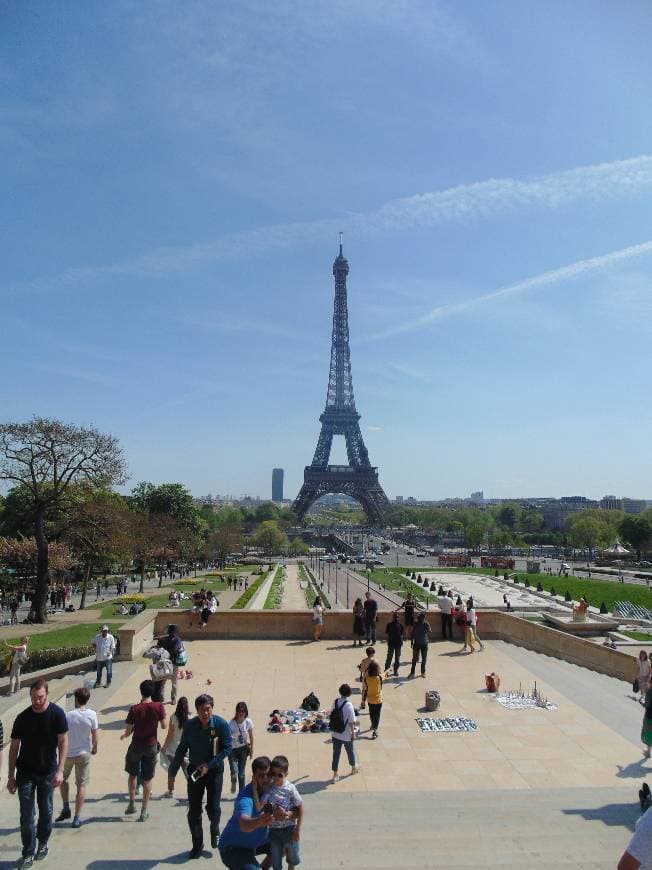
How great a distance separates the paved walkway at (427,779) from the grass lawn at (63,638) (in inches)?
297

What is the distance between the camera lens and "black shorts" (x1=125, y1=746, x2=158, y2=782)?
25.6 ft

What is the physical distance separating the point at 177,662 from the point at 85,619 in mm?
18308

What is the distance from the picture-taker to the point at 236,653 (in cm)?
1666

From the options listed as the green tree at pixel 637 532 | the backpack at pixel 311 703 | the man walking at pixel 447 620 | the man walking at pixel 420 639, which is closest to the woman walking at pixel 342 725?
the backpack at pixel 311 703

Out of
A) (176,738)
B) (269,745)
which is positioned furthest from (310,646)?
(176,738)

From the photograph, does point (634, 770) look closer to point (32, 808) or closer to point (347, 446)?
point (32, 808)

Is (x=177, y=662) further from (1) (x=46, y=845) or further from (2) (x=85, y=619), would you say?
(2) (x=85, y=619)

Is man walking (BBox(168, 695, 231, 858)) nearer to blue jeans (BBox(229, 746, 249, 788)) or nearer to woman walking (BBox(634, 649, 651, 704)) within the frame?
blue jeans (BBox(229, 746, 249, 788))

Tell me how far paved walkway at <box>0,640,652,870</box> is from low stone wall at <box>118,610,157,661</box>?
486mm

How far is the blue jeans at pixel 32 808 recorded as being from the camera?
659 cm

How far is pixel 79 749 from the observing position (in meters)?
7.76

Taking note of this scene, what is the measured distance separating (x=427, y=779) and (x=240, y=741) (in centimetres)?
298

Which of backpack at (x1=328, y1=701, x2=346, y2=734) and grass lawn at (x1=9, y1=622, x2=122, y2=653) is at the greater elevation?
backpack at (x1=328, y1=701, x2=346, y2=734)

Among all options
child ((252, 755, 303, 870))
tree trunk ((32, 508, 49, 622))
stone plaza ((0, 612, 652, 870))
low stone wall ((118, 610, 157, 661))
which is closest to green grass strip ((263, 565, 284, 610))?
tree trunk ((32, 508, 49, 622))
